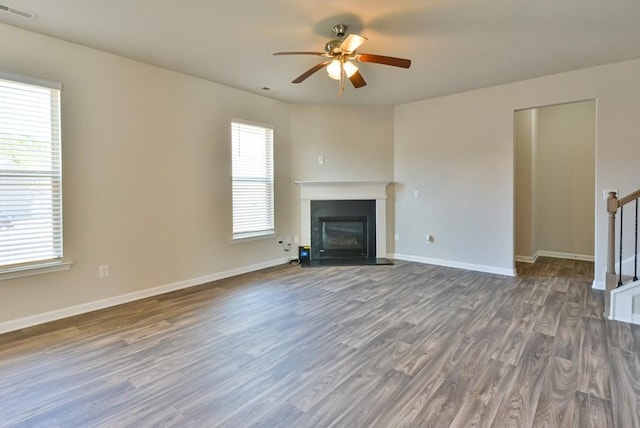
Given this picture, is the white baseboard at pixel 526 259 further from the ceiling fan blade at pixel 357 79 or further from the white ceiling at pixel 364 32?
the ceiling fan blade at pixel 357 79

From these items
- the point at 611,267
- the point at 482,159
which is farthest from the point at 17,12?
the point at 611,267

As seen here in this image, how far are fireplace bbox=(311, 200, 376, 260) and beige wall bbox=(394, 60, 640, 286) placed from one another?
0.54 metres

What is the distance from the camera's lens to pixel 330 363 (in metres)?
2.38

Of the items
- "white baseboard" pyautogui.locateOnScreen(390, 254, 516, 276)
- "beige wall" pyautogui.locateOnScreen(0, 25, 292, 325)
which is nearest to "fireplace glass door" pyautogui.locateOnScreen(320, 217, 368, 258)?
"white baseboard" pyautogui.locateOnScreen(390, 254, 516, 276)

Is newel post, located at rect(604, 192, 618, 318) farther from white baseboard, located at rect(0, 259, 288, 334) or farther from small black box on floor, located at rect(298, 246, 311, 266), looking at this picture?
white baseboard, located at rect(0, 259, 288, 334)

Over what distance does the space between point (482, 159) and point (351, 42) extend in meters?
3.15

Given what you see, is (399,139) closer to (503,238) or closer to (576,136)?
(503,238)

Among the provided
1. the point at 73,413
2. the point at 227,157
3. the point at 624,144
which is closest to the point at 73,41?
the point at 227,157

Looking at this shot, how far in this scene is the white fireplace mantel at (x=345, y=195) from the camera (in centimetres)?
566

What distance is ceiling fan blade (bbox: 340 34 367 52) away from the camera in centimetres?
266

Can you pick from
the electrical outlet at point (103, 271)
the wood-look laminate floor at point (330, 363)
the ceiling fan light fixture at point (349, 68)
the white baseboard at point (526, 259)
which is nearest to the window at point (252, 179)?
the wood-look laminate floor at point (330, 363)

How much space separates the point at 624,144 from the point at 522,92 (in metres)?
1.32

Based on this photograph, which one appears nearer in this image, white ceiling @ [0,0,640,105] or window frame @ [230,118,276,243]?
white ceiling @ [0,0,640,105]

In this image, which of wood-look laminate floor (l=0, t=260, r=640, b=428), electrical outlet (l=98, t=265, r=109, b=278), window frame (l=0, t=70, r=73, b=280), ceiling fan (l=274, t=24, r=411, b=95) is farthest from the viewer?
electrical outlet (l=98, t=265, r=109, b=278)
